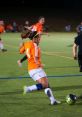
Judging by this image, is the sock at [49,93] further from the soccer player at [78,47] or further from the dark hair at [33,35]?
the soccer player at [78,47]

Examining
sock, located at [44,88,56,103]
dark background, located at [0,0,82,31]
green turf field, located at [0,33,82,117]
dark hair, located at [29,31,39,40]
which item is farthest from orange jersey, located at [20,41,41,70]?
dark background, located at [0,0,82,31]

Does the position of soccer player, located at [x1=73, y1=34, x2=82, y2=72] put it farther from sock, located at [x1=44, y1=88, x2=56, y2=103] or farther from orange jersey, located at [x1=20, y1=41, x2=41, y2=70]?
sock, located at [x1=44, y1=88, x2=56, y2=103]

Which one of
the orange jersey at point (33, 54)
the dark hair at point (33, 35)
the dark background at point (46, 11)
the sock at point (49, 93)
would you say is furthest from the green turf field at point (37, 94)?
the dark background at point (46, 11)

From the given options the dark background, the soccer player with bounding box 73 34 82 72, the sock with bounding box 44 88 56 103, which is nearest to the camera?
the sock with bounding box 44 88 56 103

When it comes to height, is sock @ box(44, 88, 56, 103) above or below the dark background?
above

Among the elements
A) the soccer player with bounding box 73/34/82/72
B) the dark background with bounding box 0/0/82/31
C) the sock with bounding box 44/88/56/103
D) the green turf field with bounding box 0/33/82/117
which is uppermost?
the soccer player with bounding box 73/34/82/72

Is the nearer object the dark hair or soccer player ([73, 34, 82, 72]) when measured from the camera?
the dark hair

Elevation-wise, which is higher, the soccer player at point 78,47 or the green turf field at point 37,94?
the soccer player at point 78,47

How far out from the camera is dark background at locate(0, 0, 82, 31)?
6406 cm

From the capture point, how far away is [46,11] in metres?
67.0

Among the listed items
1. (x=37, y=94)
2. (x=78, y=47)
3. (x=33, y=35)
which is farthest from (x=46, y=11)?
(x=33, y=35)

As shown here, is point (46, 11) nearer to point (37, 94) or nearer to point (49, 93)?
point (37, 94)

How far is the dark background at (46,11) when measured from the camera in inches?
2522

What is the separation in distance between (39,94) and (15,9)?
56.3 m
